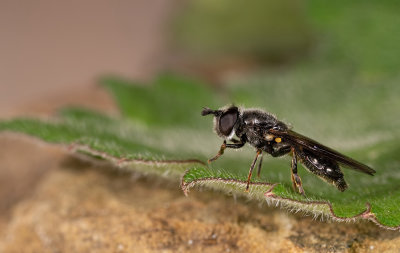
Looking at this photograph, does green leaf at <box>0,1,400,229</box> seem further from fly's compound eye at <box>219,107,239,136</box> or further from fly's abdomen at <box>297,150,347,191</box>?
fly's compound eye at <box>219,107,239,136</box>

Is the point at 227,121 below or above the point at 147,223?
above

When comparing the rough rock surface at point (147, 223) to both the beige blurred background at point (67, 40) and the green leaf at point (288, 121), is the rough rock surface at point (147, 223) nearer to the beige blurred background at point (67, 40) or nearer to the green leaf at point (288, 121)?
the green leaf at point (288, 121)

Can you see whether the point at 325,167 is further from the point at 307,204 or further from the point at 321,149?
the point at 307,204

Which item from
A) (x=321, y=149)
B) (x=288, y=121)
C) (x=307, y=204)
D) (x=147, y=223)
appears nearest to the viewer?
(x=307, y=204)

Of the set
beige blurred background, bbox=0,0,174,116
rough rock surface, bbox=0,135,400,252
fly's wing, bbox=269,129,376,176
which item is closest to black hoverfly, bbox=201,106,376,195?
fly's wing, bbox=269,129,376,176

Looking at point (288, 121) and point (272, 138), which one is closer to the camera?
point (272, 138)

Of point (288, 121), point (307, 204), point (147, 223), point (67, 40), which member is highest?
point (67, 40)

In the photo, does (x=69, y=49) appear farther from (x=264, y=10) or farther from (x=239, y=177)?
(x=239, y=177)

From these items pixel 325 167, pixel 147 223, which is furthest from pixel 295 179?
pixel 147 223

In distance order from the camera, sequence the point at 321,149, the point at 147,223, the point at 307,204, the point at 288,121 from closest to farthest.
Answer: the point at 307,204, the point at 321,149, the point at 147,223, the point at 288,121
